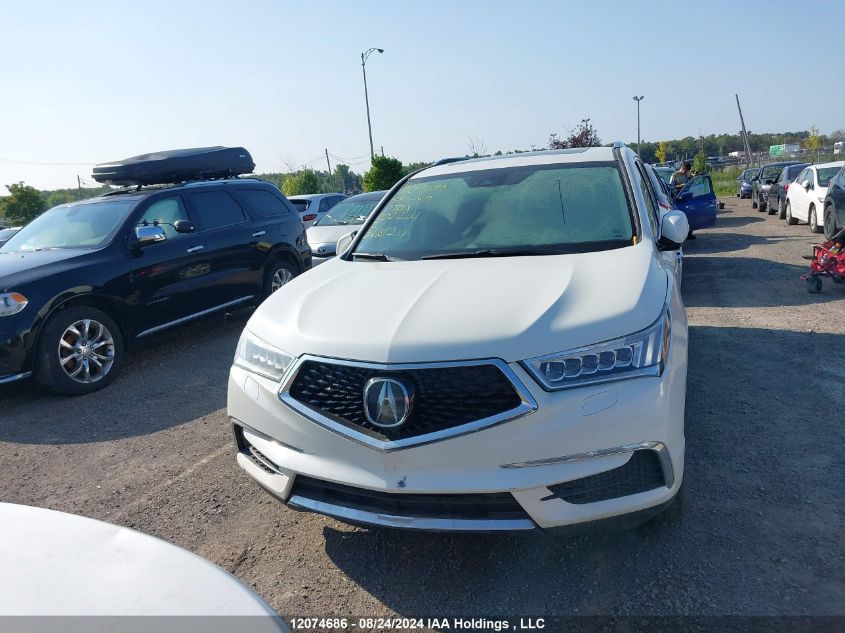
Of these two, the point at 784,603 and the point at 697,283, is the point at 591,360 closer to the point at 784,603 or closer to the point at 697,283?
the point at 784,603

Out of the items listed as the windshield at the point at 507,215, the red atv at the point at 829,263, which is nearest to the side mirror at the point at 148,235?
the windshield at the point at 507,215

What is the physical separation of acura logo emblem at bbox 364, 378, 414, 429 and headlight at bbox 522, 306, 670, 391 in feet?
1.53

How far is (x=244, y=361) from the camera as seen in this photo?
3070 millimetres

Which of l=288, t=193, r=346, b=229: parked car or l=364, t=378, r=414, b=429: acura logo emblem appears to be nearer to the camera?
l=364, t=378, r=414, b=429: acura logo emblem

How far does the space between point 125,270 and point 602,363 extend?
5274 millimetres

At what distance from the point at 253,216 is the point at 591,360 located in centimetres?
646

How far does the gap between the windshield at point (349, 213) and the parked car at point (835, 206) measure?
305 inches

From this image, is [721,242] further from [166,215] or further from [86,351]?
[86,351]

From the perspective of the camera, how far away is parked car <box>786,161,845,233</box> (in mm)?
13641

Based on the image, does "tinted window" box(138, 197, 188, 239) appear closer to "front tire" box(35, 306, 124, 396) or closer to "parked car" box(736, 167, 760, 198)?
"front tire" box(35, 306, 124, 396)

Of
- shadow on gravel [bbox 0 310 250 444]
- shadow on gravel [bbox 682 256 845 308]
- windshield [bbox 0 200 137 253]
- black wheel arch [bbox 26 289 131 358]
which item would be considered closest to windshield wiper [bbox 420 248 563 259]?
shadow on gravel [bbox 0 310 250 444]

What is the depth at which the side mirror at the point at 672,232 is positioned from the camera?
12.3 feet

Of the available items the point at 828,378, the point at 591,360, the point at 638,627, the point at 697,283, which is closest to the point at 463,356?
the point at 591,360

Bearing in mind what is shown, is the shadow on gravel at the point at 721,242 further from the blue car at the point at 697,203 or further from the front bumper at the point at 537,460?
the front bumper at the point at 537,460
